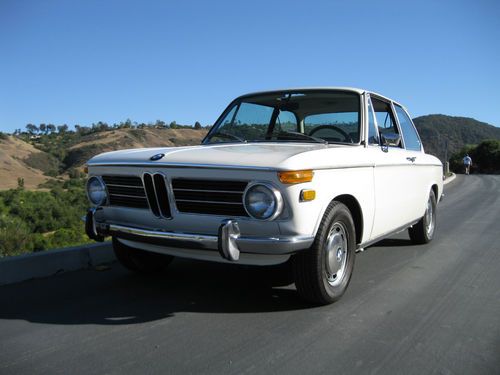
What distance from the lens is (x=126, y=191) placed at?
3766 millimetres

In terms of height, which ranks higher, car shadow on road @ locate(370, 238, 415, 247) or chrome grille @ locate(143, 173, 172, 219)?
chrome grille @ locate(143, 173, 172, 219)

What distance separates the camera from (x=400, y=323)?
3.24 meters

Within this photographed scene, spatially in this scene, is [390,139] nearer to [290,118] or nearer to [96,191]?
[290,118]

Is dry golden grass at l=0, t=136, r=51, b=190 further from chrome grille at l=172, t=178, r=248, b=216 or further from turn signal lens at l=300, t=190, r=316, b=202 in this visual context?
turn signal lens at l=300, t=190, r=316, b=202

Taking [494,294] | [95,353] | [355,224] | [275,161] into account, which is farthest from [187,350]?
[494,294]

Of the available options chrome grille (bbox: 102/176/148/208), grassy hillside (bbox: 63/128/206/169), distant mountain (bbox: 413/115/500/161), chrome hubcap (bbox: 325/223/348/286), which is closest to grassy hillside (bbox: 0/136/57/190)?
grassy hillside (bbox: 63/128/206/169)

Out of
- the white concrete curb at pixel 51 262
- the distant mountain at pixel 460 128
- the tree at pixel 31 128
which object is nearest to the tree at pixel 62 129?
the tree at pixel 31 128

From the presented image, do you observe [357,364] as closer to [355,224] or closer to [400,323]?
[400,323]

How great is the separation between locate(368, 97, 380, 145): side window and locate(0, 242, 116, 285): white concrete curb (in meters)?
3.00

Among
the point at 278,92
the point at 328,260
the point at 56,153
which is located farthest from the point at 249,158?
the point at 56,153

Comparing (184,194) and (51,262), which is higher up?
(184,194)

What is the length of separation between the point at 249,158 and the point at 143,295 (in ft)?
5.09

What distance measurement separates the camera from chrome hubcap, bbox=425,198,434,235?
6047 millimetres

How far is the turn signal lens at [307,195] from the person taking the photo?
124 inches
